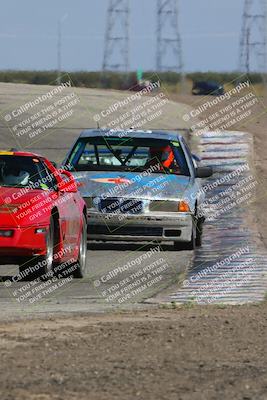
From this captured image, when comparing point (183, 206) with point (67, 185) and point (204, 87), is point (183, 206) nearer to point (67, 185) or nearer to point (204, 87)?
point (67, 185)

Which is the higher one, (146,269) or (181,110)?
(146,269)

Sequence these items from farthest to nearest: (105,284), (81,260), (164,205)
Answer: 1. (164,205)
2. (81,260)
3. (105,284)

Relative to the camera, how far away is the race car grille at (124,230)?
53.9 feet

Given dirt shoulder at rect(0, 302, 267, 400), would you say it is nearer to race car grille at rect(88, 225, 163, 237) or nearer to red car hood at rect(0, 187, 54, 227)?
red car hood at rect(0, 187, 54, 227)

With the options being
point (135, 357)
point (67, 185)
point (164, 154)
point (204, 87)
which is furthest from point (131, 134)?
point (204, 87)

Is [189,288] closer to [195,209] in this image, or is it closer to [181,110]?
[195,209]

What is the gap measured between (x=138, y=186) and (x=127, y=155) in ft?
3.64

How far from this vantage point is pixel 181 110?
160ft

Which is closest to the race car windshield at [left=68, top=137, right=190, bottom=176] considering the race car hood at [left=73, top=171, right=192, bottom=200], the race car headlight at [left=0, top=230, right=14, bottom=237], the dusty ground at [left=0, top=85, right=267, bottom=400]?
the race car hood at [left=73, top=171, right=192, bottom=200]

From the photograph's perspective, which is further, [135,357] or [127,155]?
[127,155]

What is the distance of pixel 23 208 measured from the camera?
12625mm

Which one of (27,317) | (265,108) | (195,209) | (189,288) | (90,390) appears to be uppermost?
(90,390)

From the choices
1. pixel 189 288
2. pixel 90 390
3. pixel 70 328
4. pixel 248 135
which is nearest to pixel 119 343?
pixel 70 328

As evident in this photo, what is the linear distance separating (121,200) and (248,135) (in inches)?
918
